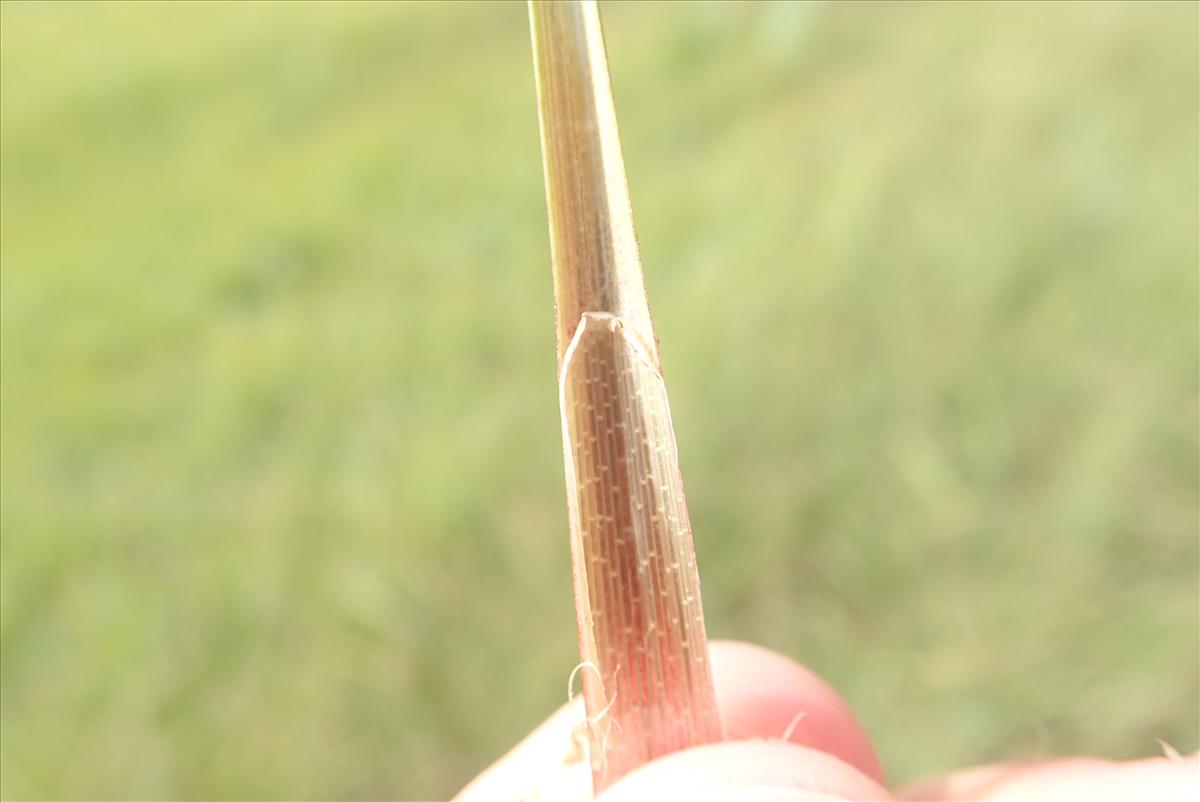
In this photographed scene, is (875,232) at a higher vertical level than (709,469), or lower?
higher

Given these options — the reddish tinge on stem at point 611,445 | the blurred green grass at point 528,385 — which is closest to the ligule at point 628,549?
the reddish tinge on stem at point 611,445

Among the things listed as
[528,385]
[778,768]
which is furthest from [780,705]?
[528,385]

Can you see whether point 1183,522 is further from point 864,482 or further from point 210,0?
point 210,0

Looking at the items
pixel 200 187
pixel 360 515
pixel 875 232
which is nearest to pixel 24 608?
pixel 360 515

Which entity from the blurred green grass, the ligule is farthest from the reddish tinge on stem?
the blurred green grass

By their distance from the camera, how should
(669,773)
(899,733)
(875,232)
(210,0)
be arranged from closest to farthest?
(669,773)
(899,733)
(875,232)
(210,0)

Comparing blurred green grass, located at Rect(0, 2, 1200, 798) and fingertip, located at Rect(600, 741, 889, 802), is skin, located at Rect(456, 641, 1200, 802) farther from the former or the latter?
blurred green grass, located at Rect(0, 2, 1200, 798)
